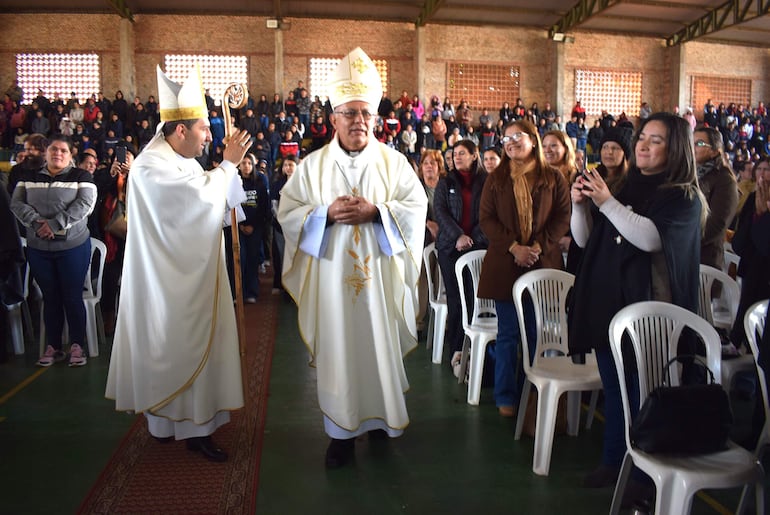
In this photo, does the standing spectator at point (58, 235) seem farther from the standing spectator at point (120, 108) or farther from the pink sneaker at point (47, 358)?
the standing spectator at point (120, 108)

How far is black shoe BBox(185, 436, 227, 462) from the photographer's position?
3.27m

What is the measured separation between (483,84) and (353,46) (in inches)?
179

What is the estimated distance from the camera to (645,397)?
8.15 ft

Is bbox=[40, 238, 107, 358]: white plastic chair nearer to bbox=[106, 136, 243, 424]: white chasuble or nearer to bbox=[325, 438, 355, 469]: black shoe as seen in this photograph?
bbox=[106, 136, 243, 424]: white chasuble

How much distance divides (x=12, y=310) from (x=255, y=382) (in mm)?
2437

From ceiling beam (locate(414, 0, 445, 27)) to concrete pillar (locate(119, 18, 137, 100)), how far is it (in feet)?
28.2

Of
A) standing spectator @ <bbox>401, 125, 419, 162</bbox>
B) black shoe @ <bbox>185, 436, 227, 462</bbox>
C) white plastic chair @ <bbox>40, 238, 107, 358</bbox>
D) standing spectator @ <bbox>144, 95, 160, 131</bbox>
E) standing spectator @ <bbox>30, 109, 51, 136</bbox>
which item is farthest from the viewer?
standing spectator @ <bbox>144, 95, 160, 131</bbox>

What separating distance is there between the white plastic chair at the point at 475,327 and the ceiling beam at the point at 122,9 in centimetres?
1634

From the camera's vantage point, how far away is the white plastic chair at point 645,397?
6.86 ft

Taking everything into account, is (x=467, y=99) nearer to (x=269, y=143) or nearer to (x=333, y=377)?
(x=269, y=143)

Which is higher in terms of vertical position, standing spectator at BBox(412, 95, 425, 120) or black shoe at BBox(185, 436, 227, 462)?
standing spectator at BBox(412, 95, 425, 120)

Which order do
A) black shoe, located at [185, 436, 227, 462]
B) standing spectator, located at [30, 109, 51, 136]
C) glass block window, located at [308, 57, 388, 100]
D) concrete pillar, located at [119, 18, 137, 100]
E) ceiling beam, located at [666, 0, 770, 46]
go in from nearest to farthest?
black shoe, located at [185, 436, 227, 462] → standing spectator, located at [30, 109, 51, 136] → ceiling beam, located at [666, 0, 770, 46] → concrete pillar, located at [119, 18, 137, 100] → glass block window, located at [308, 57, 388, 100]

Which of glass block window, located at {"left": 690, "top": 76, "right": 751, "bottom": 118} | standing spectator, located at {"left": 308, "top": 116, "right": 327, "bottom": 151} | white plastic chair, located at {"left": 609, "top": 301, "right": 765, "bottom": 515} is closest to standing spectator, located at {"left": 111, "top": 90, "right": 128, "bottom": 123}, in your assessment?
standing spectator, located at {"left": 308, "top": 116, "right": 327, "bottom": 151}

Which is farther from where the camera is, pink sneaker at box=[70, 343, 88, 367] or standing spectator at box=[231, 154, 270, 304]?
standing spectator at box=[231, 154, 270, 304]
